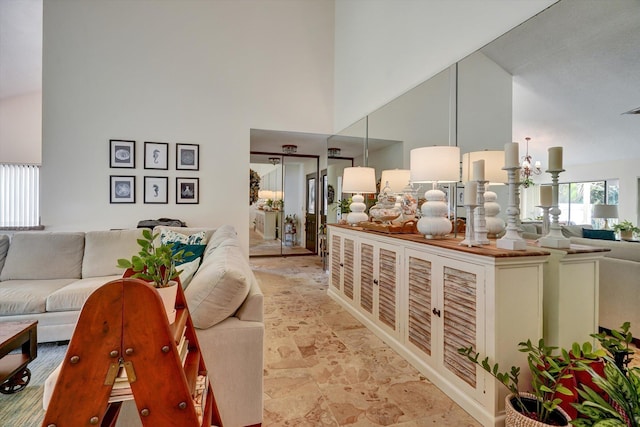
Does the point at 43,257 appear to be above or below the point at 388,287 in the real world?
above

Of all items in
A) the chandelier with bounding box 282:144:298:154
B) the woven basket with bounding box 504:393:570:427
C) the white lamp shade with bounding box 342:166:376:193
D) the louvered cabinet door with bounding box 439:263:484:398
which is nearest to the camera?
the woven basket with bounding box 504:393:570:427

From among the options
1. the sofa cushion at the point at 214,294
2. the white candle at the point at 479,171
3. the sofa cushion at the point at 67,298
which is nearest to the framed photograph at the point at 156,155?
the sofa cushion at the point at 67,298

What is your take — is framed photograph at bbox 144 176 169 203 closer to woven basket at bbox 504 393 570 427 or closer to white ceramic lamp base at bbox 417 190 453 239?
white ceramic lamp base at bbox 417 190 453 239

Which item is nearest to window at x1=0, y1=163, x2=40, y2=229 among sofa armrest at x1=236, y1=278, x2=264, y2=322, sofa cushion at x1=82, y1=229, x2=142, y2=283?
sofa cushion at x1=82, y1=229, x2=142, y2=283

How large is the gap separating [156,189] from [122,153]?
68 centimetres

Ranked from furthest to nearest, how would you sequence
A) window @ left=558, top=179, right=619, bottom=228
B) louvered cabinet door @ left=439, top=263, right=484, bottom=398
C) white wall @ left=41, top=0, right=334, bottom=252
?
white wall @ left=41, top=0, right=334, bottom=252
louvered cabinet door @ left=439, top=263, right=484, bottom=398
window @ left=558, top=179, right=619, bottom=228

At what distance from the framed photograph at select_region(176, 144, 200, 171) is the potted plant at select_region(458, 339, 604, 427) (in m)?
4.53

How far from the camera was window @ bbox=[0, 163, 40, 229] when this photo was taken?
5.75 metres

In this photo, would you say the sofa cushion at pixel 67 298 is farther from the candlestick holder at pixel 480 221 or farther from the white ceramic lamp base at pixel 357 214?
the candlestick holder at pixel 480 221

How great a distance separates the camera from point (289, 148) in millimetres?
6707

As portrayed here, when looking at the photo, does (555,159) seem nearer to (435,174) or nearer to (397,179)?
(435,174)

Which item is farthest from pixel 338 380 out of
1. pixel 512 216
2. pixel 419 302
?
pixel 512 216

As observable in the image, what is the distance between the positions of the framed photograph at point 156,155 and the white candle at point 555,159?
473cm

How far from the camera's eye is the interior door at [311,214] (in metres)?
7.15
